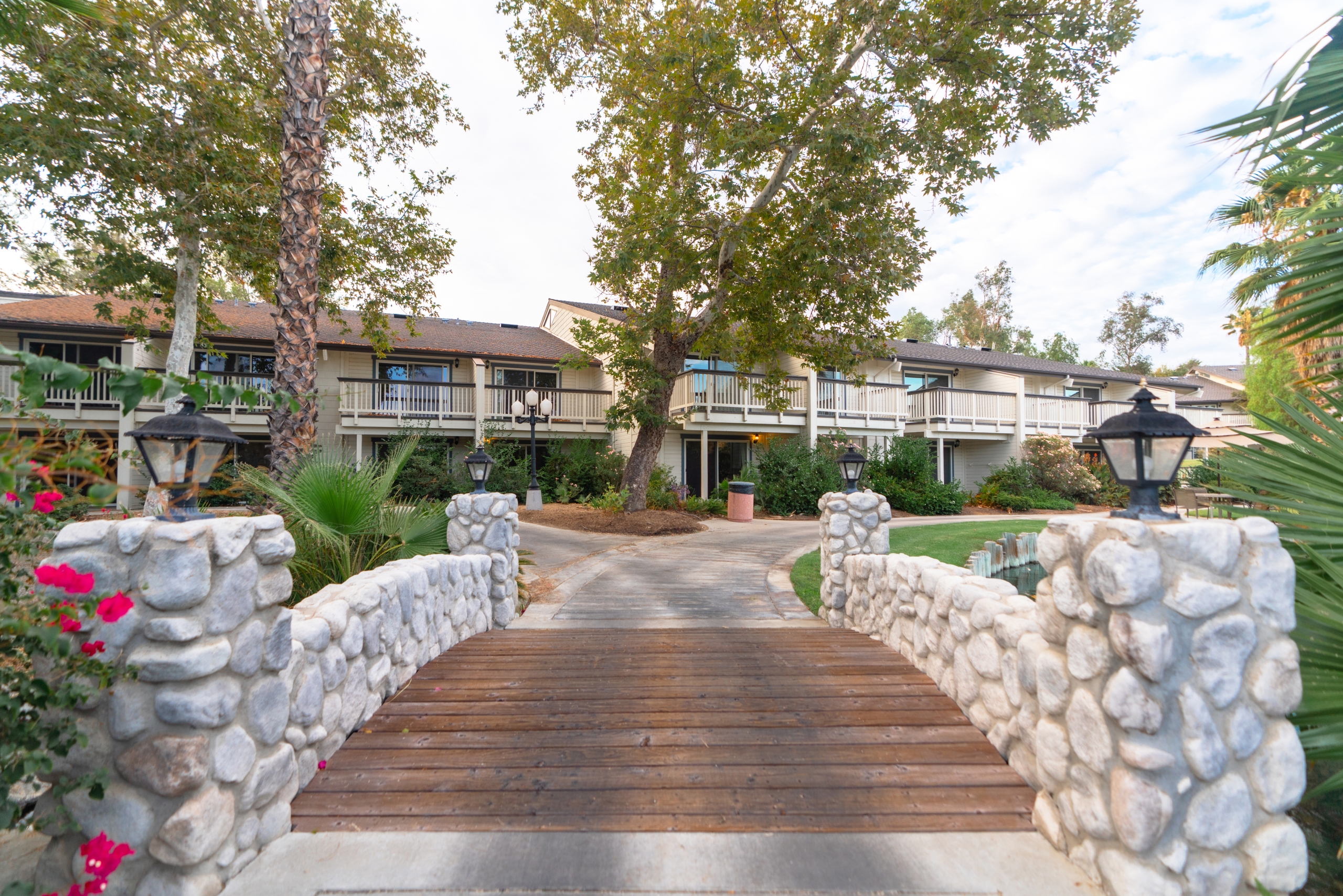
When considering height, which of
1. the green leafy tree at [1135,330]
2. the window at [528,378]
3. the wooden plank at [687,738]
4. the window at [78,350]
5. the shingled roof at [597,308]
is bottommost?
the wooden plank at [687,738]

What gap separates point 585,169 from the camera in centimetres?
1274

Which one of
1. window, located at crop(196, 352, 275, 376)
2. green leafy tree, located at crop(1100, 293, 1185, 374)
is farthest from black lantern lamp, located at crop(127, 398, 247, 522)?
green leafy tree, located at crop(1100, 293, 1185, 374)

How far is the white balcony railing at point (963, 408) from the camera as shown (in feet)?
61.2

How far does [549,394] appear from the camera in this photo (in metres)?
17.3

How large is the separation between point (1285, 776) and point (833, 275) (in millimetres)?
9833

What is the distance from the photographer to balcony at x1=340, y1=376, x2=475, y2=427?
1589cm

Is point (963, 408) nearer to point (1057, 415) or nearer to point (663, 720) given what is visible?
point (1057, 415)

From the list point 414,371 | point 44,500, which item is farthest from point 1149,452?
point 414,371

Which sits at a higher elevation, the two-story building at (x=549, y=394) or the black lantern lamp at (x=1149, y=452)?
the two-story building at (x=549, y=394)

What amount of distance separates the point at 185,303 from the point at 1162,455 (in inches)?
562

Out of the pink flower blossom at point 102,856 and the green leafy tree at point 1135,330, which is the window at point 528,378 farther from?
the green leafy tree at point 1135,330

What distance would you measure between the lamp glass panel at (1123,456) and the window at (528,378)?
17.7 metres

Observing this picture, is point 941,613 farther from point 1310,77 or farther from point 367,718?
point 367,718

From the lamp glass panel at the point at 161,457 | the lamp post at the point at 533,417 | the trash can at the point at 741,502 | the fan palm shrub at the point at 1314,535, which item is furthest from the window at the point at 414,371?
the fan palm shrub at the point at 1314,535
